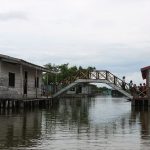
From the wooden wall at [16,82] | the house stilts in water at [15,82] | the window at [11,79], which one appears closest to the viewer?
the house stilts in water at [15,82]

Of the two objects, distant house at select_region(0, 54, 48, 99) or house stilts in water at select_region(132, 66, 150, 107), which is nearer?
distant house at select_region(0, 54, 48, 99)

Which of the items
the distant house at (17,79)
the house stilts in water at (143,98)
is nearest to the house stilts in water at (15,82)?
the distant house at (17,79)

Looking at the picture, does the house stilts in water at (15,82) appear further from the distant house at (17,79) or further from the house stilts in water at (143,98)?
the house stilts in water at (143,98)

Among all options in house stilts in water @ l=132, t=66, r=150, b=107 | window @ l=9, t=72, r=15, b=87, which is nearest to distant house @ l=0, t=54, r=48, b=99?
window @ l=9, t=72, r=15, b=87

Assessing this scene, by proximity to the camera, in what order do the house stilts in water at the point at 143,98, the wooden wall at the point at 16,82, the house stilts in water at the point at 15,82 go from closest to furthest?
the house stilts in water at the point at 15,82 → the wooden wall at the point at 16,82 → the house stilts in water at the point at 143,98

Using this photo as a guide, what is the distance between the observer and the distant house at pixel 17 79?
3269 cm

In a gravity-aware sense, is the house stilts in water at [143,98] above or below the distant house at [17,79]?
below

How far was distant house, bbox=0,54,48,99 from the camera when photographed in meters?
32.7

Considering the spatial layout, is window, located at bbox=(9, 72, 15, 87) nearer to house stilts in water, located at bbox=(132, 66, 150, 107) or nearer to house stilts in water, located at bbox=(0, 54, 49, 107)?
house stilts in water, located at bbox=(0, 54, 49, 107)

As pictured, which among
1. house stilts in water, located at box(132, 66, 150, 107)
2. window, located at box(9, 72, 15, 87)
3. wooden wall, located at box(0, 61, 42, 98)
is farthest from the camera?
house stilts in water, located at box(132, 66, 150, 107)

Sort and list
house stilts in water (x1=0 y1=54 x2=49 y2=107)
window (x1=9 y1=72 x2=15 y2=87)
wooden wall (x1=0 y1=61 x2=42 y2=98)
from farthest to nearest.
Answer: window (x1=9 y1=72 x2=15 y2=87) → wooden wall (x1=0 y1=61 x2=42 y2=98) → house stilts in water (x1=0 y1=54 x2=49 y2=107)

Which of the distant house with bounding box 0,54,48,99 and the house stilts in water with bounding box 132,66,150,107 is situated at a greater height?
the distant house with bounding box 0,54,48,99

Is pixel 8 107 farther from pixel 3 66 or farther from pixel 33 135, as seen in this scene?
pixel 33 135

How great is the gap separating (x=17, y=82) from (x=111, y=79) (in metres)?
9.89
